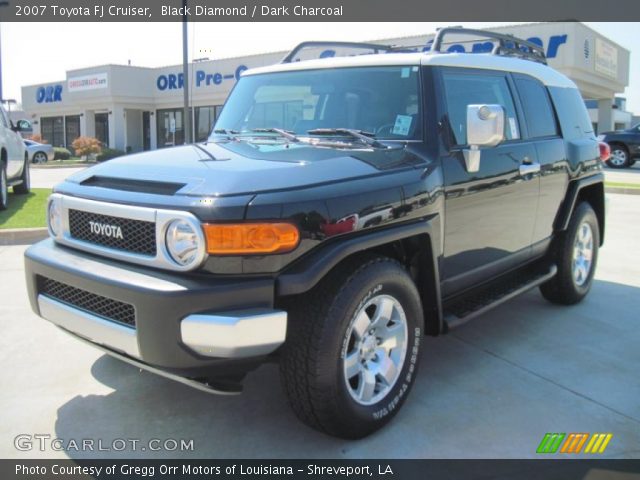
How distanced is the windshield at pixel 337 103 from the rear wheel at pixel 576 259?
7.48 ft

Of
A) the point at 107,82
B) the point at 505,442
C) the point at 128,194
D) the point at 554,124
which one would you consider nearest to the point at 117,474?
the point at 128,194

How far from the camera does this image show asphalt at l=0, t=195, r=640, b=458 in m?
2.98

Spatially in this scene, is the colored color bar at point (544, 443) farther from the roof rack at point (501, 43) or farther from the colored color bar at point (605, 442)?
the roof rack at point (501, 43)

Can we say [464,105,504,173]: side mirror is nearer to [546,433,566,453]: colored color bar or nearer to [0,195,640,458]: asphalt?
[0,195,640,458]: asphalt

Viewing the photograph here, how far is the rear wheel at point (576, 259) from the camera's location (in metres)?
5.08

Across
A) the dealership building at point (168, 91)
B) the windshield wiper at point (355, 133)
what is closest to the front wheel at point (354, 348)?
A: the windshield wiper at point (355, 133)

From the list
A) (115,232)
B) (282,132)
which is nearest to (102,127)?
(282,132)

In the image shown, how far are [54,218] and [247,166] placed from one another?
4.09ft

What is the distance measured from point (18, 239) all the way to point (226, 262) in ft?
20.7

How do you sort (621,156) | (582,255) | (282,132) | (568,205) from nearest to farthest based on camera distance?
(282,132)
(568,205)
(582,255)
(621,156)

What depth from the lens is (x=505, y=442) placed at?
3.02m

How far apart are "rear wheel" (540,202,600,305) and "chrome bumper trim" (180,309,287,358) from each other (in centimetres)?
337

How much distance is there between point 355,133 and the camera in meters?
3.54

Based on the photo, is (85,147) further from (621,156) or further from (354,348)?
(354,348)
